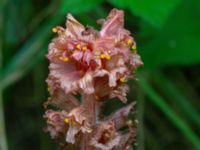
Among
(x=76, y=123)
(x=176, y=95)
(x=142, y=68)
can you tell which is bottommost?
(x=76, y=123)

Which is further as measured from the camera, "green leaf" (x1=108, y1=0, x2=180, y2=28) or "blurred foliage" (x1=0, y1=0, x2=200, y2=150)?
"blurred foliage" (x1=0, y1=0, x2=200, y2=150)

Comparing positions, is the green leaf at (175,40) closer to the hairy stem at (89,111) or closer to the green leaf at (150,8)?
the green leaf at (150,8)

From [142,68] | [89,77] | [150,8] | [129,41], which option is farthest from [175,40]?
[89,77]

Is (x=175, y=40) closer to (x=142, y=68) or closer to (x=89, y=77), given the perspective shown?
(x=142, y=68)

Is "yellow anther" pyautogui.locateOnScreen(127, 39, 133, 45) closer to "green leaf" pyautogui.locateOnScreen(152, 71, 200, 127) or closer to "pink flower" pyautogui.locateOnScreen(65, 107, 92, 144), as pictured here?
"pink flower" pyautogui.locateOnScreen(65, 107, 92, 144)

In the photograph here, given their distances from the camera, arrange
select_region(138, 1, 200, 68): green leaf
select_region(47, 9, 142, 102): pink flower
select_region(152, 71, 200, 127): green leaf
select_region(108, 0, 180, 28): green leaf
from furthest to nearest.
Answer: select_region(152, 71, 200, 127): green leaf
select_region(138, 1, 200, 68): green leaf
select_region(108, 0, 180, 28): green leaf
select_region(47, 9, 142, 102): pink flower

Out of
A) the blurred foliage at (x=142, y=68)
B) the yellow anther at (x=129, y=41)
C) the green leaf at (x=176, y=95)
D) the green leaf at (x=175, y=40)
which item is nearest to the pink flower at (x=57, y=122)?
the yellow anther at (x=129, y=41)

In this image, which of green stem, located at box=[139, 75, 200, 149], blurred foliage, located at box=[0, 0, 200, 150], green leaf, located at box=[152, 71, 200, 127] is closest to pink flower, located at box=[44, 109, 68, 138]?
blurred foliage, located at box=[0, 0, 200, 150]

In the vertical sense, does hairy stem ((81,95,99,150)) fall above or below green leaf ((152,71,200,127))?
below

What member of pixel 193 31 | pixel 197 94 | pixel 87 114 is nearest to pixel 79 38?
pixel 87 114
